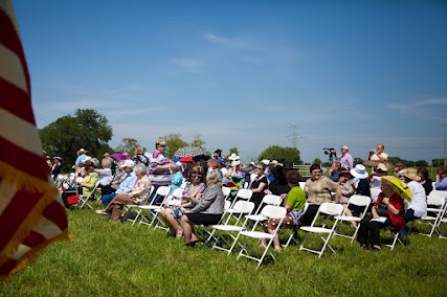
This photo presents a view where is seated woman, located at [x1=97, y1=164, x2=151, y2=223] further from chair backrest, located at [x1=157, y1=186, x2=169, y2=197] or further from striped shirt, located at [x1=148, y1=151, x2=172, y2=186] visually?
striped shirt, located at [x1=148, y1=151, x2=172, y2=186]

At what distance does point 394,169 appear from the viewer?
37.1ft

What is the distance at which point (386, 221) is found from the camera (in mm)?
7801

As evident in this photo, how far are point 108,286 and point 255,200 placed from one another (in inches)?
219

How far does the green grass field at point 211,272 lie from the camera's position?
521 cm

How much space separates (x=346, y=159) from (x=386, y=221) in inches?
193

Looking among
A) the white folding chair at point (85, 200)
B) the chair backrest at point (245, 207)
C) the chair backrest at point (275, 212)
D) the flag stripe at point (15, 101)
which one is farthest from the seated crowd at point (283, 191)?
the flag stripe at point (15, 101)

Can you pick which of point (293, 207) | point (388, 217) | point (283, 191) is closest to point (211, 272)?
point (293, 207)

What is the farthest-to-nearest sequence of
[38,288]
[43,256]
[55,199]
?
[43,256] → [38,288] → [55,199]

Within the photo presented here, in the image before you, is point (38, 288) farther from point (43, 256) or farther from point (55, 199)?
point (55, 199)

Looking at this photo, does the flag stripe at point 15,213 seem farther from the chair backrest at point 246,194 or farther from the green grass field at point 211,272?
the chair backrest at point 246,194

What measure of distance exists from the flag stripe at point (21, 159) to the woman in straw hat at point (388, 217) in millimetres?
7082

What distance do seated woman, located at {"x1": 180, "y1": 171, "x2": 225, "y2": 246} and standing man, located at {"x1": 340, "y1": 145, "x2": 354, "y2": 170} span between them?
558 cm

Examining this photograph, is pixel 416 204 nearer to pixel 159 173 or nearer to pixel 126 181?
pixel 159 173

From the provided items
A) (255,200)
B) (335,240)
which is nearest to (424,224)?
(335,240)
